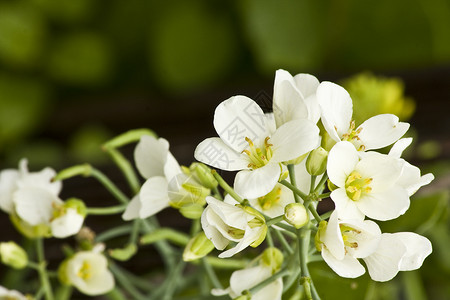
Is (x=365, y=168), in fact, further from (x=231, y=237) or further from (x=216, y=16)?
(x=216, y=16)

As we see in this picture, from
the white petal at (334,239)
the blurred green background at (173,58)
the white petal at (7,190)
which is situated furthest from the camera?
the blurred green background at (173,58)

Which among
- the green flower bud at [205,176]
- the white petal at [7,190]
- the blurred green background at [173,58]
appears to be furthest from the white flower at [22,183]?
the blurred green background at [173,58]

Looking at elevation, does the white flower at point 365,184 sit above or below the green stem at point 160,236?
above

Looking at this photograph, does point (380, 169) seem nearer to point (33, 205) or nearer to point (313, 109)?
point (313, 109)

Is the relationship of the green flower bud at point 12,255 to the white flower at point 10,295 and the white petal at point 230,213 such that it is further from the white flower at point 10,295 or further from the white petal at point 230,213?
the white petal at point 230,213

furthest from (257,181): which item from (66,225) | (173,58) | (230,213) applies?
(173,58)

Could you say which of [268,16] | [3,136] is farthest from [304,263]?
[3,136]

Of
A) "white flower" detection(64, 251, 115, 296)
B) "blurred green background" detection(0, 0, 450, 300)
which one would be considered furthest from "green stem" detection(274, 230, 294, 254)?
"blurred green background" detection(0, 0, 450, 300)
